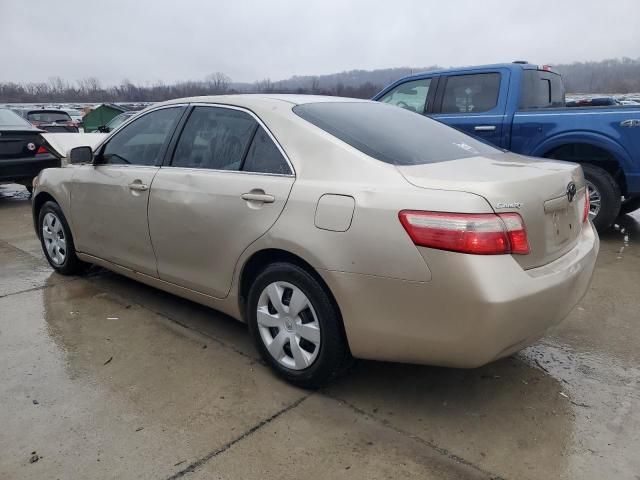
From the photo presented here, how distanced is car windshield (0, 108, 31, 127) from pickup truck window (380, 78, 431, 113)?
596 cm

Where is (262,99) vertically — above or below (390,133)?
above

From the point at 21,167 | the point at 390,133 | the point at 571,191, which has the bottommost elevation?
the point at 21,167

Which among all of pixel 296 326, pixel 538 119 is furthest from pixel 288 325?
pixel 538 119

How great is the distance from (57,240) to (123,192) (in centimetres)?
140

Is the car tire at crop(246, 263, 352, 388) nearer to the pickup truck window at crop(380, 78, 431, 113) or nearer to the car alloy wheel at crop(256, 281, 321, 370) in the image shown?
the car alloy wheel at crop(256, 281, 321, 370)

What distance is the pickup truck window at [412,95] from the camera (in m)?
6.70

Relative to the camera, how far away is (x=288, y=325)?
2.87 meters

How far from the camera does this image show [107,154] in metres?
4.20

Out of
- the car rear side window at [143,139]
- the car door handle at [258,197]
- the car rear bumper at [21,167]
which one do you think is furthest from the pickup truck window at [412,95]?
the car rear bumper at [21,167]

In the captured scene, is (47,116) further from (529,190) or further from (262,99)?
(529,190)

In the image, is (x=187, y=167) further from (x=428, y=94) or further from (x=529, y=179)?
(x=428, y=94)

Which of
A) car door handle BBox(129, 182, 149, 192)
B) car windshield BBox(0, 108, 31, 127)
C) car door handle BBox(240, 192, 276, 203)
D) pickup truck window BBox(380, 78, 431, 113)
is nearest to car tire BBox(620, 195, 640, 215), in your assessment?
pickup truck window BBox(380, 78, 431, 113)

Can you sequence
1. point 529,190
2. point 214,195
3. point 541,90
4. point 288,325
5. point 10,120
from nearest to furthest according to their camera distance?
1. point 529,190
2. point 288,325
3. point 214,195
4. point 541,90
5. point 10,120

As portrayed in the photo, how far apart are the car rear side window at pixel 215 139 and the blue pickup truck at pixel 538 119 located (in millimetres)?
3616
